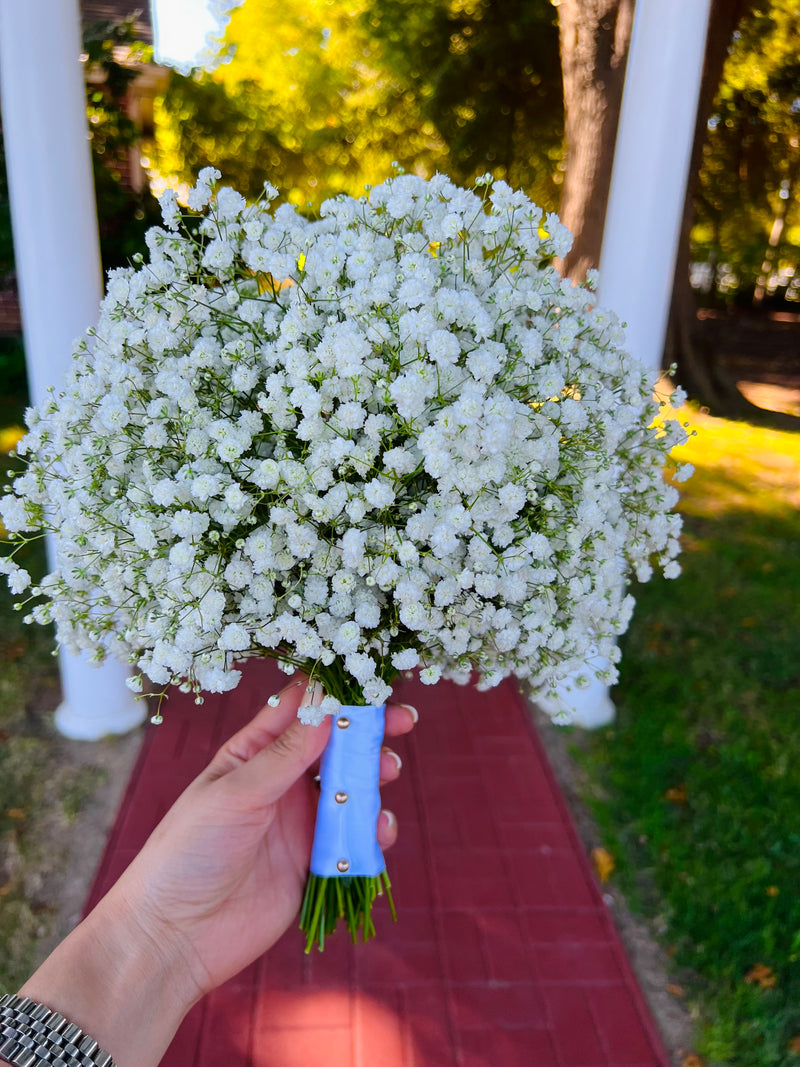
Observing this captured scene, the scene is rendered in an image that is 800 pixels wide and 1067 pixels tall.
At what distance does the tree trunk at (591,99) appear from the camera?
197 inches

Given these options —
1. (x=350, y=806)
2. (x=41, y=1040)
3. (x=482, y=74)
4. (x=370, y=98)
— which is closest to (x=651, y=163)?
(x=350, y=806)

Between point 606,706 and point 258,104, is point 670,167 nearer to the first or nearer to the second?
point 606,706

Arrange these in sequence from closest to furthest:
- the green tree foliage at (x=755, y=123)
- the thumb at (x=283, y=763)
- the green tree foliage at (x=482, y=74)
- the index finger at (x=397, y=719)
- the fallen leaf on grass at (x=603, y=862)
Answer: the thumb at (x=283, y=763) → the index finger at (x=397, y=719) → the fallen leaf on grass at (x=603, y=862) → the green tree foliage at (x=482, y=74) → the green tree foliage at (x=755, y=123)

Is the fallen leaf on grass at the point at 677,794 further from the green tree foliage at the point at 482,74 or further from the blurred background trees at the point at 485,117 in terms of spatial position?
the green tree foliage at the point at 482,74

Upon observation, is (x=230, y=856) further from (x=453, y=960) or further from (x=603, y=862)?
(x=603, y=862)

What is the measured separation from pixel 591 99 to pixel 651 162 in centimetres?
267

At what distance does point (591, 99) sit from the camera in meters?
5.25

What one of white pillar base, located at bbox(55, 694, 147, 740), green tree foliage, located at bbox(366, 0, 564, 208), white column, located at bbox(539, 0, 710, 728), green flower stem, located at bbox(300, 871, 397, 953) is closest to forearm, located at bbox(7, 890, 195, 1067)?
green flower stem, located at bbox(300, 871, 397, 953)

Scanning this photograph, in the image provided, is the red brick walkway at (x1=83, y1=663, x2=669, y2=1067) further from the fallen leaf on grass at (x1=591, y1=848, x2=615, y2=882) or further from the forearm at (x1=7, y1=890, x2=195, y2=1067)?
the forearm at (x1=7, y1=890, x2=195, y2=1067)

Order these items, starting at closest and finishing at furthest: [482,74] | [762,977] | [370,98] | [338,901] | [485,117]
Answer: [338,901], [762,977], [482,74], [485,117], [370,98]

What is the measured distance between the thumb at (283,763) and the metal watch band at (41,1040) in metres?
0.52

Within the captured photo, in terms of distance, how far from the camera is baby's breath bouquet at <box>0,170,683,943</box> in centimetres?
132

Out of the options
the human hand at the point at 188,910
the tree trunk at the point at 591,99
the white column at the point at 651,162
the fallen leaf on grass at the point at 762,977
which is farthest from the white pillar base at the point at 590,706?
the tree trunk at the point at 591,99

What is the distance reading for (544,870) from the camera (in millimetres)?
3213
